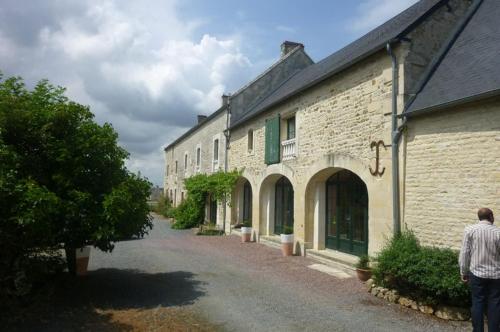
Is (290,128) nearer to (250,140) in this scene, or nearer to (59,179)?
(250,140)

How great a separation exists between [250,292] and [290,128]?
253 inches

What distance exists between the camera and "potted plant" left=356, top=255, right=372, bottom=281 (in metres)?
7.36

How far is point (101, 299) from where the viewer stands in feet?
20.2

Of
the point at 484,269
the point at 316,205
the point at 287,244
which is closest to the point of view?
the point at 484,269

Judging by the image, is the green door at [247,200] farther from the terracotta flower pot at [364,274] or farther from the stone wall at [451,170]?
the stone wall at [451,170]

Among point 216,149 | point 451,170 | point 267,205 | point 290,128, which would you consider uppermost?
point 216,149

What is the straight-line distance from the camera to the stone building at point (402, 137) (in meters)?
6.04

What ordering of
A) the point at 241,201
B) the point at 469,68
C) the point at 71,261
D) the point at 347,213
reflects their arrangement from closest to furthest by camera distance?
the point at 469,68, the point at 71,261, the point at 347,213, the point at 241,201

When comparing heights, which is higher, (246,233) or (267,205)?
(267,205)

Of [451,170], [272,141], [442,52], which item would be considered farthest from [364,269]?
[272,141]

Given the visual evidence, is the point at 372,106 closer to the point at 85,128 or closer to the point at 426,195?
the point at 426,195

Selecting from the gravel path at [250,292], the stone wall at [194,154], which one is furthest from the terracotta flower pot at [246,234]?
the stone wall at [194,154]

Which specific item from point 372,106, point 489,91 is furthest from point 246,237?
point 489,91

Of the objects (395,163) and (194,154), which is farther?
(194,154)
